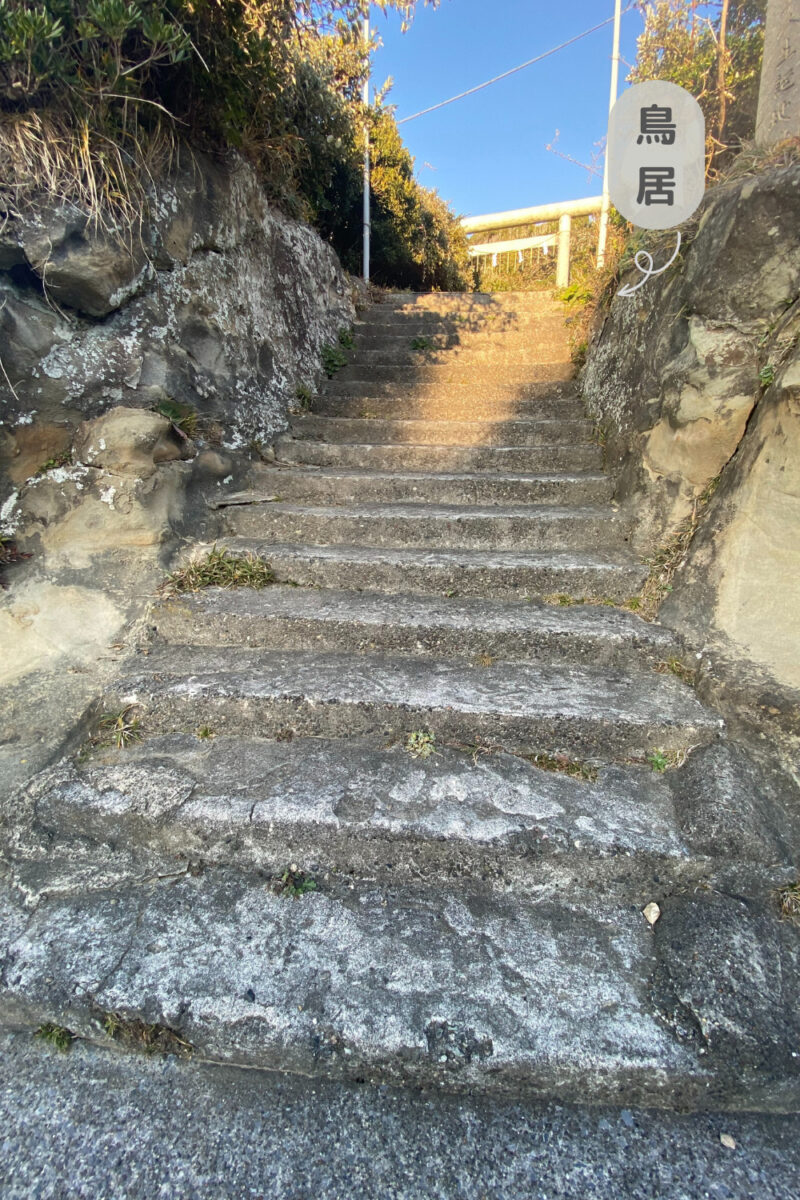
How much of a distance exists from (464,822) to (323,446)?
255 cm

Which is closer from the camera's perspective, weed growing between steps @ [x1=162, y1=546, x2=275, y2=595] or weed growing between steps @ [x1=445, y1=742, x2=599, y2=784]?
weed growing between steps @ [x1=445, y1=742, x2=599, y2=784]

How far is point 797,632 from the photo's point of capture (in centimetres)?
181

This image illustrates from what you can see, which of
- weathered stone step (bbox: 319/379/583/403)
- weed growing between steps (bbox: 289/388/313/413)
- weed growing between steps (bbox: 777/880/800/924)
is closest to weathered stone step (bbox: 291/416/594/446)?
weed growing between steps (bbox: 289/388/313/413)

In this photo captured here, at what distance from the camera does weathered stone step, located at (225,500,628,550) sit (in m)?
2.62

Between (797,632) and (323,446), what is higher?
(323,446)

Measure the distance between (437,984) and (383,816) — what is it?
41 cm

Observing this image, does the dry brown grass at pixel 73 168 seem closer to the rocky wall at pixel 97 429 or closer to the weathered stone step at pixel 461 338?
the rocky wall at pixel 97 429

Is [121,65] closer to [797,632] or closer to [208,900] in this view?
[208,900]

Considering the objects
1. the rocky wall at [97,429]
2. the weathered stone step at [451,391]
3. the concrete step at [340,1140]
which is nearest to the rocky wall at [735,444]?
the concrete step at [340,1140]

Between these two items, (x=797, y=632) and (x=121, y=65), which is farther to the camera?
(x=121, y=65)

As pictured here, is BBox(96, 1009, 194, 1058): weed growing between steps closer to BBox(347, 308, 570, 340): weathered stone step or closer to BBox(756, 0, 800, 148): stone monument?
BBox(756, 0, 800, 148): stone monument

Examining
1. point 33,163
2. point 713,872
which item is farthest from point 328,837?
point 33,163

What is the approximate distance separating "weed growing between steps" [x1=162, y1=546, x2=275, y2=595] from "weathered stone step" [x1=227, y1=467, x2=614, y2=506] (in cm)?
49

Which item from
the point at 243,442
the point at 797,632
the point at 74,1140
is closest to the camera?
the point at 74,1140
